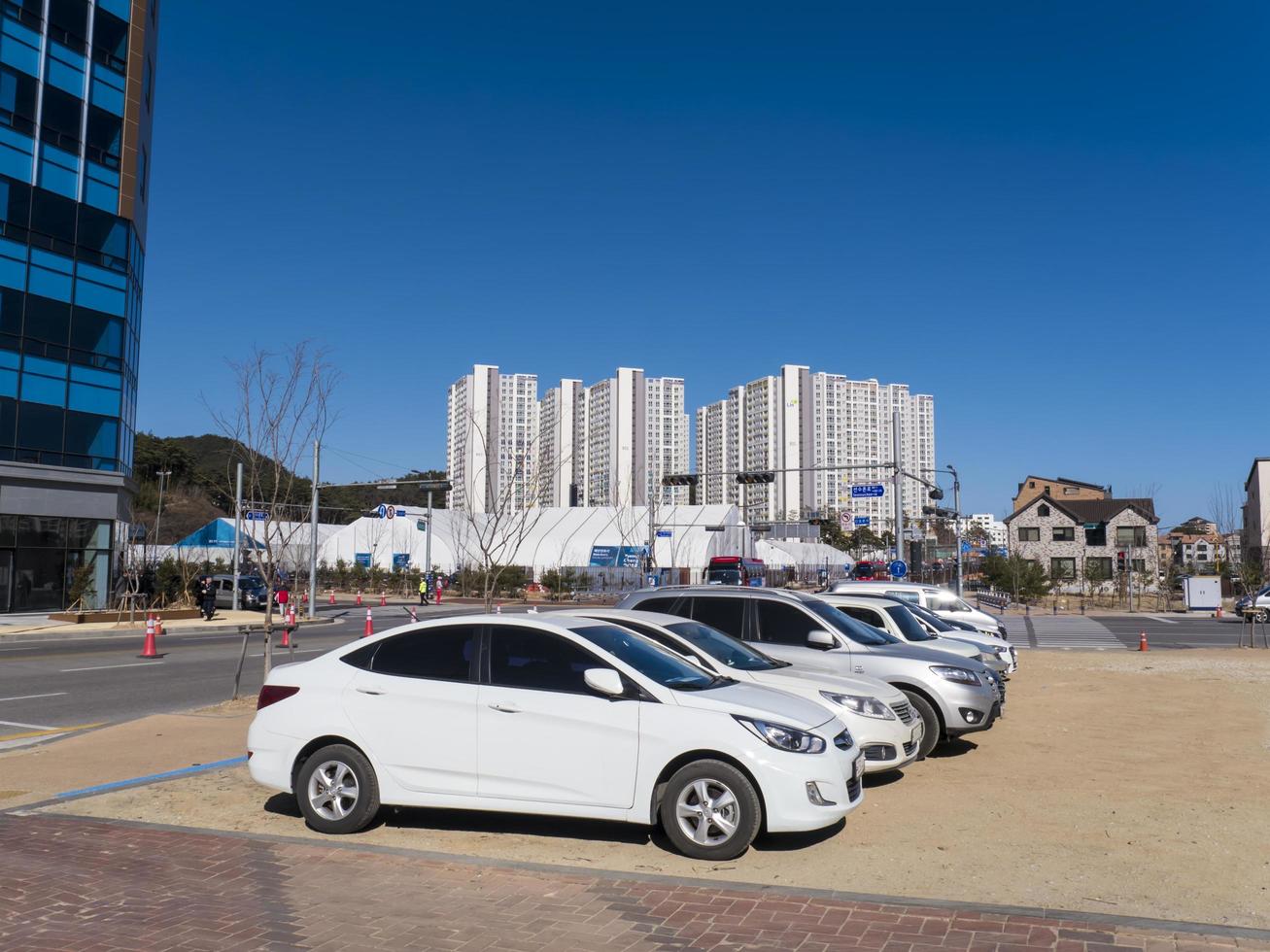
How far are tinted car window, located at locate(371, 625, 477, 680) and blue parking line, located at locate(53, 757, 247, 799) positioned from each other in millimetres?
3088

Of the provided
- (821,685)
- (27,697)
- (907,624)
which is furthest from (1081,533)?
(821,685)

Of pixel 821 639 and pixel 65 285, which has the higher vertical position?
pixel 65 285

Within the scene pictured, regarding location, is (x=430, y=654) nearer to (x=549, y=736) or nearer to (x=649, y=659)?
(x=549, y=736)

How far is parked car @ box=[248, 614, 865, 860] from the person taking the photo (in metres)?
6.76

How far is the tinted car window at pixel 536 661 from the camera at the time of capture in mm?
7289

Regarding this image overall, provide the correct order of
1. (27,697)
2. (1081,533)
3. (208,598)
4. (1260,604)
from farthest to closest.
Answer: (1081,533), (1260,604), (208,598), (27,697)

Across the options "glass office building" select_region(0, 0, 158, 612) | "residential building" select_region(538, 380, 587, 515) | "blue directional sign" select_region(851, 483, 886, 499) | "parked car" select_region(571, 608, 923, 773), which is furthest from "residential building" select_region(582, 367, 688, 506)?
"parked car" select_region(571, 608, 923, 773)

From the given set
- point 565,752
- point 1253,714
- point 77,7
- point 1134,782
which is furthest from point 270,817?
point 77,7

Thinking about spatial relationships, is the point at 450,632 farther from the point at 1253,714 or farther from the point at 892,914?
the point at 1253,714

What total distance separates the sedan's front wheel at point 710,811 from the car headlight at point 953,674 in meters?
4.96

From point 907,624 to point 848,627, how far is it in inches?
94.7

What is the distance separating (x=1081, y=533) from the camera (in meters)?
74.0

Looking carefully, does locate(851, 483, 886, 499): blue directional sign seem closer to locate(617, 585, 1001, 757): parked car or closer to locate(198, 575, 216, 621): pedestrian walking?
locate(198, 575, 216, 621): pedestrian walking

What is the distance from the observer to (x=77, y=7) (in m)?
38.0
